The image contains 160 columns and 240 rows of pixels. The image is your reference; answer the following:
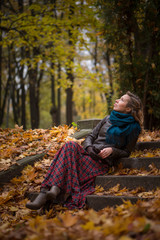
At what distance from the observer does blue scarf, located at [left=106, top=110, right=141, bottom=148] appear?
3369 mm

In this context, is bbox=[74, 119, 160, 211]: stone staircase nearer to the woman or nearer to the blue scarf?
the woman

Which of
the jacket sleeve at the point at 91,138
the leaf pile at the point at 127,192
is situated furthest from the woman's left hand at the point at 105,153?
the leaf pile at the point at 127,192

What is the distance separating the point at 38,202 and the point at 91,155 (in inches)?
41.5

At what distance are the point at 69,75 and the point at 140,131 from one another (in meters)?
8.08

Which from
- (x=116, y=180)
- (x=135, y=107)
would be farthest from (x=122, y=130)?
(x=116, y=180)

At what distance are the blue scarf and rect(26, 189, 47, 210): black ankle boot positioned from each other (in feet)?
4.29

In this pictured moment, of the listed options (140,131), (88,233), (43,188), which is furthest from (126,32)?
(88,233)

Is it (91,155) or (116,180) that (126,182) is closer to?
(116,180)

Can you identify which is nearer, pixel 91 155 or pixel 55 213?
pixel 55 213

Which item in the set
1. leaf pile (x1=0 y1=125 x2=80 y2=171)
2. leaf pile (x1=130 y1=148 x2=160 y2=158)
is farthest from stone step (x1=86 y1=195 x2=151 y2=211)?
leaf pile (x1=0 y1=125 x2=80 y2=171)

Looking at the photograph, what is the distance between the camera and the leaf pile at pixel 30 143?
153 inches

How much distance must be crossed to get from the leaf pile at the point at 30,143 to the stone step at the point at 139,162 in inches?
50.9

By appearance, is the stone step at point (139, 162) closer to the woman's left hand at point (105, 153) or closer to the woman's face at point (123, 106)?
the woman's left hand at point (105, 153)

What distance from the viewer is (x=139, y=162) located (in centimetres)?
337
